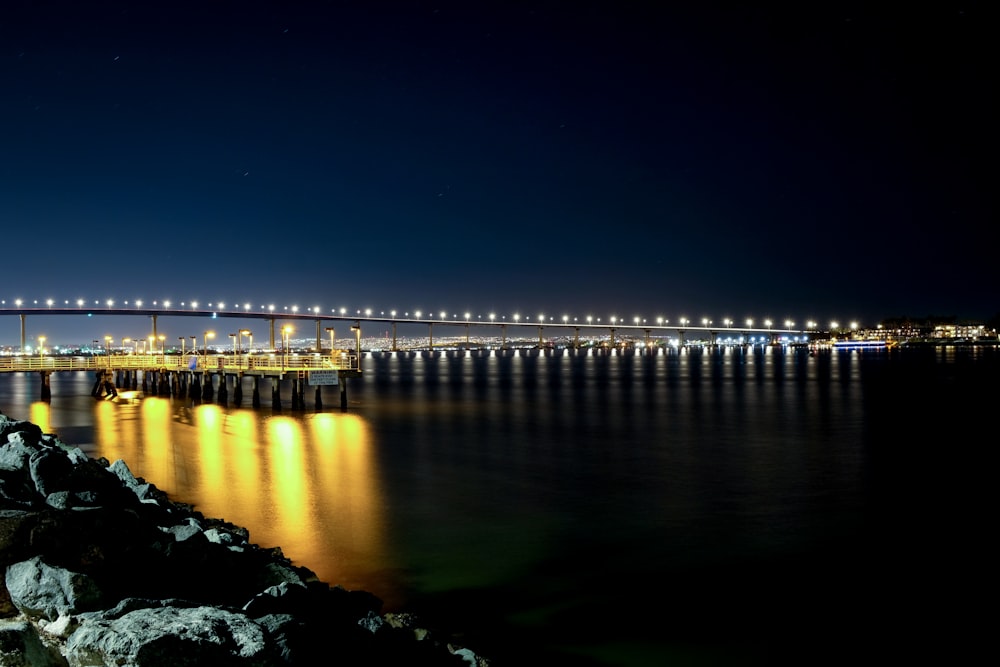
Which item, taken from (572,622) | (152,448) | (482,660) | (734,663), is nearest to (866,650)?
(734,663)

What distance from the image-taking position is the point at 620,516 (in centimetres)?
1329

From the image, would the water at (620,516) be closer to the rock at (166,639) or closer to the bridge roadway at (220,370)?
the bridge roadway at (220,370)

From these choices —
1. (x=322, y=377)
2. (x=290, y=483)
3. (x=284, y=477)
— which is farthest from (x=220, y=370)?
(x=290, y=483)

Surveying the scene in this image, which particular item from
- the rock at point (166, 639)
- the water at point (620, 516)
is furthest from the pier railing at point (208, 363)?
the rock at point (166, 639)

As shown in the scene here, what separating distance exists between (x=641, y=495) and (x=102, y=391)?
37.0 metres

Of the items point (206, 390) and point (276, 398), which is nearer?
point (276, 398)

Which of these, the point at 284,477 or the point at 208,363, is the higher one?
the point at 208,363

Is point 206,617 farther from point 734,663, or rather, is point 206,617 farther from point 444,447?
→ point 444,447

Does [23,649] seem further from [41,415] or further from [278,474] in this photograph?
[41,415]

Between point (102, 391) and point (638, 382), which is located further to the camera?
point (638, 382)

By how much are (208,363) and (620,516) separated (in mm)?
32066

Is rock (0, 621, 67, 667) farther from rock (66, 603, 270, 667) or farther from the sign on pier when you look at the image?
the sign on pier

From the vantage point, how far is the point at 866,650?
7.69 metres

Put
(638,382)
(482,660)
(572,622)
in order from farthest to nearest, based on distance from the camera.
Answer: (638,382)
(572,622)
(482,660)
